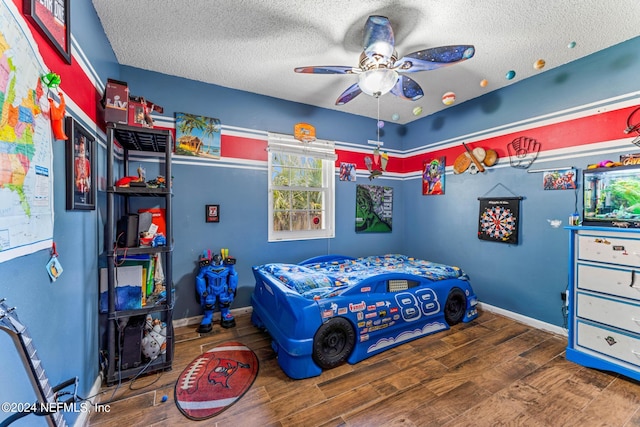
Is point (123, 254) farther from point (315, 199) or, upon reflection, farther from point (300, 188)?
point (315, 199)

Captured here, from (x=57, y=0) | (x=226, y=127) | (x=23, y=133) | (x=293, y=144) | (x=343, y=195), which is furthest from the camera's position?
(x=343, y=195)

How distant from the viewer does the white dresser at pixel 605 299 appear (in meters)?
1.86

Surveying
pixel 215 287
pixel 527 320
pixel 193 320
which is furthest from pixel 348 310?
pixel 527 320

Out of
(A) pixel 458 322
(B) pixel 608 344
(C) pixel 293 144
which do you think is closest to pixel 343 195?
(C) pixel 293 144

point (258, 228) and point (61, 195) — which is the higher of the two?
point (61, 195)

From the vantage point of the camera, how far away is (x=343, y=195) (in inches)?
154

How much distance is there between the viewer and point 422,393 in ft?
5.84

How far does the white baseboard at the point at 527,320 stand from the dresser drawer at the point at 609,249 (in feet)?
3.27

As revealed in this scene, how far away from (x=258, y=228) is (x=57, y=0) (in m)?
2.44

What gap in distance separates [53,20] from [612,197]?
3782mm

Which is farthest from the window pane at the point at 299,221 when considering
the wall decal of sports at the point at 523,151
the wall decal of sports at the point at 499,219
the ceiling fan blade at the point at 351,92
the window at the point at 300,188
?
the wall decal of sports at the point at 523,151

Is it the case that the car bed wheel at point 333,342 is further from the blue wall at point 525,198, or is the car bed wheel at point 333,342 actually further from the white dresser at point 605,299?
the blue wall at point 525,198

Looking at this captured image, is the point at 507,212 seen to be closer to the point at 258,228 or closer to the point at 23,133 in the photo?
the point at 258,228

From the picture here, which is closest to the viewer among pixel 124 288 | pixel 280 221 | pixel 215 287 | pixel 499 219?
pixel 124 288
